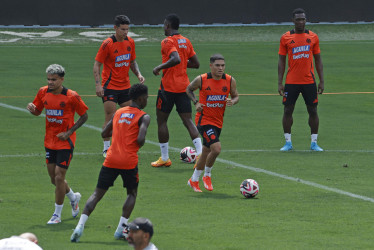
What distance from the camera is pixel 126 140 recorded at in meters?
→ 11.2

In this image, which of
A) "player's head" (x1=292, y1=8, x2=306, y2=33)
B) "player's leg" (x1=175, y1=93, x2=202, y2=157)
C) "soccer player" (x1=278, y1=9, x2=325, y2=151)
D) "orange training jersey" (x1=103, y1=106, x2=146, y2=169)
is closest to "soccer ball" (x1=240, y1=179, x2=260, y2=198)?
"player's leg" (x1=175, y1=93, x2=202, y2=157)

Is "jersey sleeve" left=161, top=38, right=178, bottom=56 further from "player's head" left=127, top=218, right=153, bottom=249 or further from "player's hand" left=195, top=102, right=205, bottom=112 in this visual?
"player's head" left=127, top=218, right=153, bottom=249

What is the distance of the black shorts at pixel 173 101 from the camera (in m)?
16.6

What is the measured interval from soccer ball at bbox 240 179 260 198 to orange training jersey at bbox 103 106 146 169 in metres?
2.84

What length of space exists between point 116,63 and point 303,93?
4.01m

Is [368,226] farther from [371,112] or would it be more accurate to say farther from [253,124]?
[371,112]

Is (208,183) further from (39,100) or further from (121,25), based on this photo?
(121,25)

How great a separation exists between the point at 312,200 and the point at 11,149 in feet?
23.6

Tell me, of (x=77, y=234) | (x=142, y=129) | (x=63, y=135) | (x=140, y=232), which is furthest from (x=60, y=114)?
(x=140, y=232)

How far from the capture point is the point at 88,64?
34.2 meters

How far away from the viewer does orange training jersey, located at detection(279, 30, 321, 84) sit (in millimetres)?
18438

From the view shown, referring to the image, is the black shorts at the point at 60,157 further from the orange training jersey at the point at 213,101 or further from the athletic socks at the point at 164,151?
the athletic socks at the point at 164,151

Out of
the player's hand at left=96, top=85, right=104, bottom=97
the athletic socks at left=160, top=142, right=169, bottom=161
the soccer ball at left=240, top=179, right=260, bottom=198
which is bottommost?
the athletic socks at left=160, top=142, right=169, bottom=161

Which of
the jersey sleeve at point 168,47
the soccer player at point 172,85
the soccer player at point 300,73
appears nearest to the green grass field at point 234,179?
the soccer player at point 172,85
